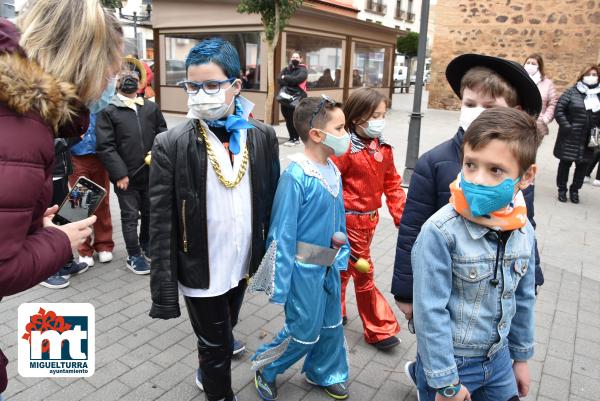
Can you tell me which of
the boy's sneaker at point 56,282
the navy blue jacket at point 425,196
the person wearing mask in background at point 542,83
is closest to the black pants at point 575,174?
the person wearing mask in background at point 542,83

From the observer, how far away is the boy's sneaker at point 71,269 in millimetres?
4320

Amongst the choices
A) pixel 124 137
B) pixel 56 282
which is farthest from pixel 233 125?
pixel 56 282

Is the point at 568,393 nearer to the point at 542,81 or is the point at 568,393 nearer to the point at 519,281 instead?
the point at 519,281

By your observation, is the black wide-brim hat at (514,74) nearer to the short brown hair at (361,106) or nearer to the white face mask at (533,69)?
the short brown hair at (361,106)

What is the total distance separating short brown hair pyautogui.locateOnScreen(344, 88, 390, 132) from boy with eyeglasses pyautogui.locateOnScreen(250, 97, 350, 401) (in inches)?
20.7

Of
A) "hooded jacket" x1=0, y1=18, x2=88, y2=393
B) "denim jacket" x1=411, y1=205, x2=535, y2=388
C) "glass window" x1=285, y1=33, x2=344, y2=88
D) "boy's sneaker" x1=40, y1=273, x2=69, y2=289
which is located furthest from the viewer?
"glass window" x1=285, y1=33, x2=344, y2=88

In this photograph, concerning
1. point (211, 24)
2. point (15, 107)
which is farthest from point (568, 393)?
point (211, 24)

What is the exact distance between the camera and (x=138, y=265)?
15.1 ft

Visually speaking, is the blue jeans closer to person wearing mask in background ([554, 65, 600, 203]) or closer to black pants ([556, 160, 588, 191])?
person wearing mask in background ([554, 65, 600, 203])

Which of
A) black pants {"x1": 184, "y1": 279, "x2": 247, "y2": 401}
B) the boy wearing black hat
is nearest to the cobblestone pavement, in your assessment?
black pants {"x1": 184, "y1": 279, "x2": 247, "y2": 401}

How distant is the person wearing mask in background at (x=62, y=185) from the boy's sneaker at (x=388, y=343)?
2.08 meters

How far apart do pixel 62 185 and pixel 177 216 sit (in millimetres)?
1397

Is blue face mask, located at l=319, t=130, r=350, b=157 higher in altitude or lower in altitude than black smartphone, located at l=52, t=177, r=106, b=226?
higher

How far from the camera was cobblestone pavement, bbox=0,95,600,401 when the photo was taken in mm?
2941
